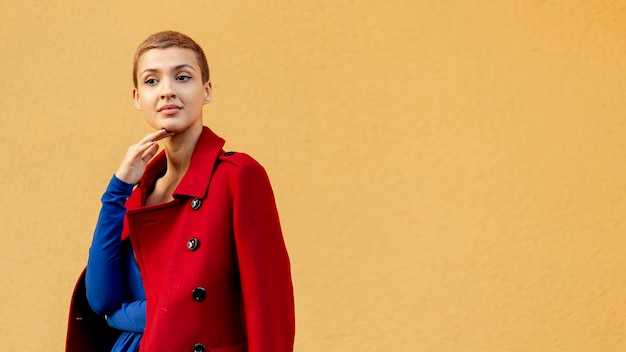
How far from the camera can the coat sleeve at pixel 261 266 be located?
5.09 feet

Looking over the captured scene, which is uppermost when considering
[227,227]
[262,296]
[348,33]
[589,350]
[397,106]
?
[348,33]

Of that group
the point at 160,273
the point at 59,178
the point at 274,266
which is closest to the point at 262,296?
the point at 274,266

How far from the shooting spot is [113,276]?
5.44 feet

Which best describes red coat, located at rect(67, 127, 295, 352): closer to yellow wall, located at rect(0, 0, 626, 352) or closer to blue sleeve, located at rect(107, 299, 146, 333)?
blue sleeve, located at rect(107, 299, 146, 333)

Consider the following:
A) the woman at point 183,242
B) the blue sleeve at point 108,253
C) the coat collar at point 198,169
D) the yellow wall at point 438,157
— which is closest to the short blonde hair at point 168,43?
the woman at point 183,242

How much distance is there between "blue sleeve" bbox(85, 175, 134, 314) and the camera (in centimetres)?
165

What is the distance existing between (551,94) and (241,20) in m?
0.94

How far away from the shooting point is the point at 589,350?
9.46 feet

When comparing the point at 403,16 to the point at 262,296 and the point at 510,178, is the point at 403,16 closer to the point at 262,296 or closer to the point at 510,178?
the point at 510,178

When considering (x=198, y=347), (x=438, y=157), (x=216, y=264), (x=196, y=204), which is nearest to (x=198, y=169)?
(x=196, y=204)

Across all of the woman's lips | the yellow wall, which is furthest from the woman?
the yellow wall

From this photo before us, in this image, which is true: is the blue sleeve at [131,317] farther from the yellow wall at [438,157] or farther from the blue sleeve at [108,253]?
the yellow wall at [438,157]

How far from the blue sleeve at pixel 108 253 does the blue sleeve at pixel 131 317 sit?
0.02 metres

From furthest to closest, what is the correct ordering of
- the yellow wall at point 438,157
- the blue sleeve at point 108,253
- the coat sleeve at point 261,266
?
the yellow wall at point 438,157 < the blue sleeve at point 108,253 < the coat sleeve at point 261,266
